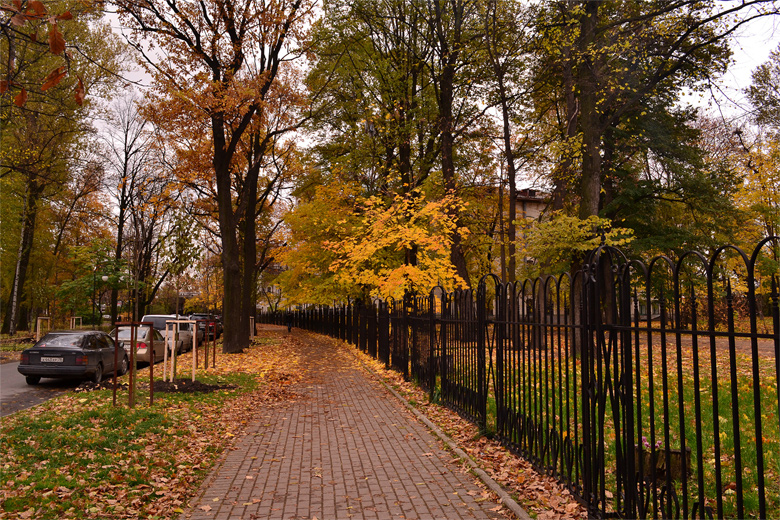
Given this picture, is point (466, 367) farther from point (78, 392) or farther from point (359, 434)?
point (78, 392)

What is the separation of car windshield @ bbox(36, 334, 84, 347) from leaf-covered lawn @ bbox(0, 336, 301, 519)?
118 inches

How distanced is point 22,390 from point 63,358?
1086 mm

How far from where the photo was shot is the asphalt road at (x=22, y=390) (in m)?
11.2

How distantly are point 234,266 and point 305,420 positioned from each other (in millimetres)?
12675

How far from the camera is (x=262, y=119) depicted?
23266mm

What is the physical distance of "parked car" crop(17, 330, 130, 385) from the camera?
14.0 metres

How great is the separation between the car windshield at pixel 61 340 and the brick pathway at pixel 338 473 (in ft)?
23.1

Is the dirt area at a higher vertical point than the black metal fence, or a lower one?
lower

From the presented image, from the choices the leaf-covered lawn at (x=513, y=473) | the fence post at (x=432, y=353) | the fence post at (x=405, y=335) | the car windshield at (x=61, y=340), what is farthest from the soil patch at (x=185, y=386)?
the leaf-covered lawn at (x=513, y=473)

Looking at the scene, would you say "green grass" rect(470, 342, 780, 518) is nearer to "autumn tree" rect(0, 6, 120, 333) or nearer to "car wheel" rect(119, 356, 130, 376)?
"car wheel" rect(119, 356, 130, 376)

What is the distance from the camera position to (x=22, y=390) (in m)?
13.4

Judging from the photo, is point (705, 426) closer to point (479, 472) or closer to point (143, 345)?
point (479, 472)

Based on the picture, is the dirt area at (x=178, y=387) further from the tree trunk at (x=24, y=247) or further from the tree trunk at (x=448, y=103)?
the tree trunk at (x=24, y=247)

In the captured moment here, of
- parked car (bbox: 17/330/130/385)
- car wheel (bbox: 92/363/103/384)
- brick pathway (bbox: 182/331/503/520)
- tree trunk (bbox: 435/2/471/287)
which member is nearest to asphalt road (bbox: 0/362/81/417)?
parked car (bbox: 17/330/130/385)
